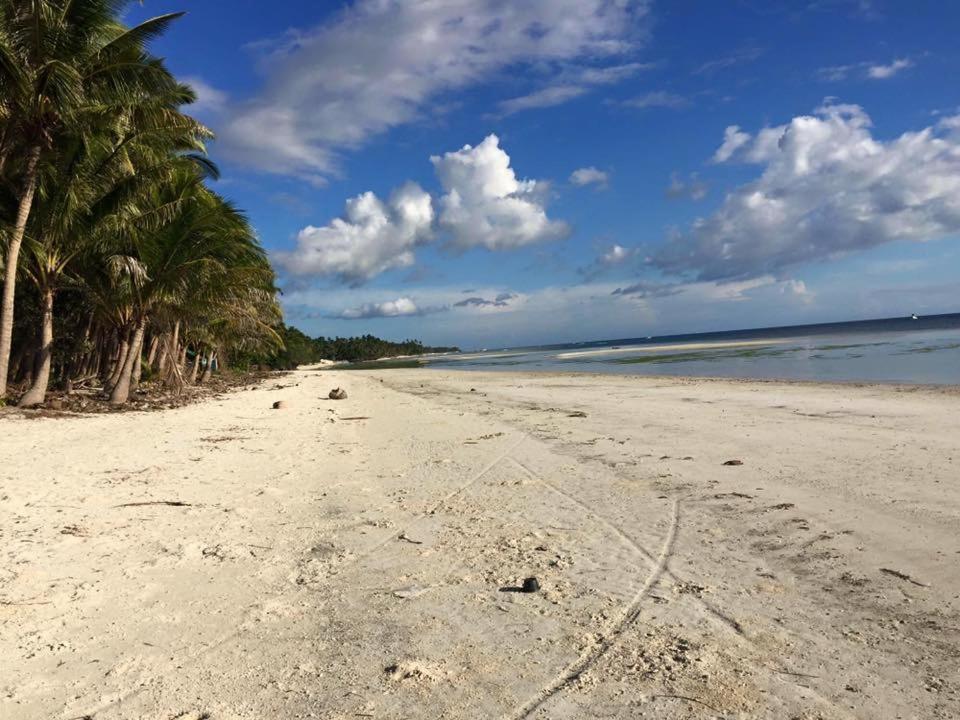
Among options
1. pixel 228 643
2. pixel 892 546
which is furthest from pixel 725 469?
pixel 228 643

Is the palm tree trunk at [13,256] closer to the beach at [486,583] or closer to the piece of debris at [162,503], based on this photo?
the beach at [486,583]

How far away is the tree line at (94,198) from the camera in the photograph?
12.5 metres

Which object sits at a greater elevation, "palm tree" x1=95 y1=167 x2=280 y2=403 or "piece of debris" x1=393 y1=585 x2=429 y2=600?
"palm tree" x1=95 y1=167 x2=280 y2=403

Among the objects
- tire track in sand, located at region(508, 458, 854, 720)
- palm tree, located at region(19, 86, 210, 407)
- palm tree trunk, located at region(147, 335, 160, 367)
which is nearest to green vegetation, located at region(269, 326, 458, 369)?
palm tree trunk, located at region(147, 335, 160, 367)

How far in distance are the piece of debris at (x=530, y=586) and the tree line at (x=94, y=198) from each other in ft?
44.3

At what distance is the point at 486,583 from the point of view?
4086 millimetres

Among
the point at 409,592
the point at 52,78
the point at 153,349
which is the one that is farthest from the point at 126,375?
the point at 409,592

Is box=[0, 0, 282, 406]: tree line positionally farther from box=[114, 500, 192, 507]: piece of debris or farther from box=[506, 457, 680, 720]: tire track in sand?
box=[506, 457, 680, 720]: tire track in sand

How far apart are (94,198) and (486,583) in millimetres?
14950

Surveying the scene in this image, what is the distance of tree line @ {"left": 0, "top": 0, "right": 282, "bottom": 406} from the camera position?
12.5 meters

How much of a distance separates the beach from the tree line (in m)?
7.66

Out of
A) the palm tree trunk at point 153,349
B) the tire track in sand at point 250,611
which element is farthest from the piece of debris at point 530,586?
the palm tree trunk at point 153,349

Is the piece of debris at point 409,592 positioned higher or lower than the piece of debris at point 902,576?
higher

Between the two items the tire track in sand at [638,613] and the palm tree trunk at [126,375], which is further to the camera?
the palm tree trunk at [126,375]
